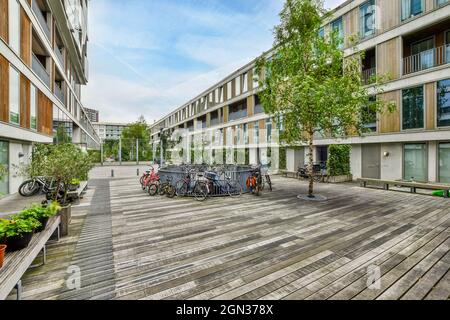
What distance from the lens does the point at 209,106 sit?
36.3 meters

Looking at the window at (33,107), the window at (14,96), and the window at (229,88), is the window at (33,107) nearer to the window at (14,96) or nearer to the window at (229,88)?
the window at (14,96)

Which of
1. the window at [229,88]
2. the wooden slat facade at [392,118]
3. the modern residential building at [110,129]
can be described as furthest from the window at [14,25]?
the modern residential building at [110,129]

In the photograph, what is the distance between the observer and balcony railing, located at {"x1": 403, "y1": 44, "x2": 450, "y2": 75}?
38.2 ft

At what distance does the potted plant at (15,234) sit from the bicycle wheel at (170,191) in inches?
242

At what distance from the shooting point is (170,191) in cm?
942

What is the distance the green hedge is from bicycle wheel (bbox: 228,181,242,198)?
A: 26.7 feet

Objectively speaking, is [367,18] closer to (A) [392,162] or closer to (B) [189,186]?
(A) [392,162]

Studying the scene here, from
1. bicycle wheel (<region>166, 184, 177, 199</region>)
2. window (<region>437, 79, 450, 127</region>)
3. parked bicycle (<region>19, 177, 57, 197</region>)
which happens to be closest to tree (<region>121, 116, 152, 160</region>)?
parked bicycle (<region>19, 177, 57, 197</region>)

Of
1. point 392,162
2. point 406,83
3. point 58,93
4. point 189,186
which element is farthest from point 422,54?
point 58,93

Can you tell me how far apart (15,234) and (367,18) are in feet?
65.5

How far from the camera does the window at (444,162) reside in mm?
11508

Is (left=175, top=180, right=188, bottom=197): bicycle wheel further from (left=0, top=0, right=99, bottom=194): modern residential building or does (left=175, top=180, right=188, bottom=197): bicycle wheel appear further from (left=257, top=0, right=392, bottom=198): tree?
(left=0, top=0, right=99, bottom=194): modern residential building

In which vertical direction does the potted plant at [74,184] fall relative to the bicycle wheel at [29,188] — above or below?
above
